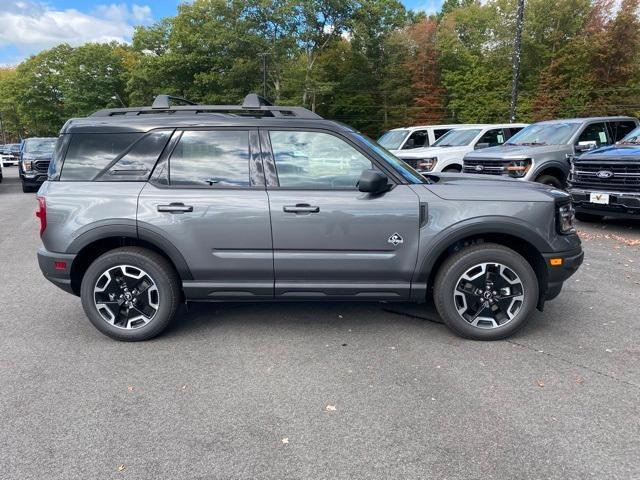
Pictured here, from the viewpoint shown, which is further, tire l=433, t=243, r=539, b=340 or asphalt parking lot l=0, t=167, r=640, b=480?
tire l=433, t=243, r=539, b=340

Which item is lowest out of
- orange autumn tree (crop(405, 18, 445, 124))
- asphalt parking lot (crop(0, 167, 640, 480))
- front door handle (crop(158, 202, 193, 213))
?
asphalt parking lot (crop(0, 167, 640, 480))

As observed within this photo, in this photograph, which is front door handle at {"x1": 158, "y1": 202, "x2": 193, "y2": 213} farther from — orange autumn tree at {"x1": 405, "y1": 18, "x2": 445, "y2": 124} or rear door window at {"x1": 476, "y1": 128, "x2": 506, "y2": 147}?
orange autumn tree at {"x1": 405, "y1": 18, "x2": 445, "y2": 124}

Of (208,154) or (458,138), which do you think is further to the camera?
(458,138)

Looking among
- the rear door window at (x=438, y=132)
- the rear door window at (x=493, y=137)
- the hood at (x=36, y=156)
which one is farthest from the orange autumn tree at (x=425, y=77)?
the hood at (x=36, y=156)

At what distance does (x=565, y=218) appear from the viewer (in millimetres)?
4062

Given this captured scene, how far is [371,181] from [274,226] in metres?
0.83

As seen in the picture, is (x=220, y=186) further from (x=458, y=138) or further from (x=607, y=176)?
(x=458, y=138)

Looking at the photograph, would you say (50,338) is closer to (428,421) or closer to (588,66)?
(428,421)

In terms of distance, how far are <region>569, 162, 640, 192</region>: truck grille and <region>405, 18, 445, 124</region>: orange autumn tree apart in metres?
43.9

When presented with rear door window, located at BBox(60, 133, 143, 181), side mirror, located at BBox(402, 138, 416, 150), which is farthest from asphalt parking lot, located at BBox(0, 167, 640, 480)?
side mirror, located at BBox(402, 138, 416, 150)

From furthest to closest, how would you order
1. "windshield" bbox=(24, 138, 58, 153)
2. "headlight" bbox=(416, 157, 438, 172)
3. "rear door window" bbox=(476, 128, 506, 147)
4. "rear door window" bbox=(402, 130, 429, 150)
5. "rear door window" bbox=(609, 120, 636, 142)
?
"windshield" bbox=(24, 138, 58, 153) → "rear door window" bbox=(402, 130, 429, 150) → "rear door window" bbox=(476, 128, 506, 147) → "headlight" bbox=(416, 157, 438, 172) → "rear door window" bbox=(609, 120, 636, 142)

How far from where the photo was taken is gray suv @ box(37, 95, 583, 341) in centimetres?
392

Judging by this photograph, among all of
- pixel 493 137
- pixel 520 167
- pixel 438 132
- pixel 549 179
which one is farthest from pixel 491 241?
pixel 438 132

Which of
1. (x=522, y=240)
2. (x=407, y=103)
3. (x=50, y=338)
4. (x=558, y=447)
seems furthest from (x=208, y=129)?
(x=407, y=103)
